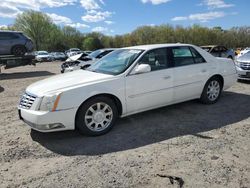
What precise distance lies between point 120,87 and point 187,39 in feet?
181

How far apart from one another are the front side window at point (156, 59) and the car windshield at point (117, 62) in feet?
0.55

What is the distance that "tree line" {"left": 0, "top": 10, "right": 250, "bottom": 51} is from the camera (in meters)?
54.2

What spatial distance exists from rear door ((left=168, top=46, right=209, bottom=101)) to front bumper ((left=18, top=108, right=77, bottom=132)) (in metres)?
2.30

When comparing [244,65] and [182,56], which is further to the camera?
[244,65]

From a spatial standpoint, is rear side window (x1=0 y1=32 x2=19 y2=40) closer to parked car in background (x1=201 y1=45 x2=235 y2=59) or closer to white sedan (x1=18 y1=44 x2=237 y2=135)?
white sedan (x1=18 y1=44 x2=237 y2=135)

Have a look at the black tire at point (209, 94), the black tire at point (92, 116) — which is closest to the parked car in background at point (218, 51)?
the black tire at point (209, 94)

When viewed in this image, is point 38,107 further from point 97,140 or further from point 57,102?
point 97,140

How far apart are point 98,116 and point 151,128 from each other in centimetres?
103

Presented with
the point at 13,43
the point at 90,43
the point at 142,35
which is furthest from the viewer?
the point at 90,43

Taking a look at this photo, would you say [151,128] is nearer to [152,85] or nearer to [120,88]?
[152,85]

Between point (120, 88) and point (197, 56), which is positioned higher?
point (197, 56)

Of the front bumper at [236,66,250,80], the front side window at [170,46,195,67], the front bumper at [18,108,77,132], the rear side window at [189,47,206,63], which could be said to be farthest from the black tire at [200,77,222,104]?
the front bumper at [18,108,77,132]

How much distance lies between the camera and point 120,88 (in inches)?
170

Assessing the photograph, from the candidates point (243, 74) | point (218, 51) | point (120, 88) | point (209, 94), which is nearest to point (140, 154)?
point (120, 88)
